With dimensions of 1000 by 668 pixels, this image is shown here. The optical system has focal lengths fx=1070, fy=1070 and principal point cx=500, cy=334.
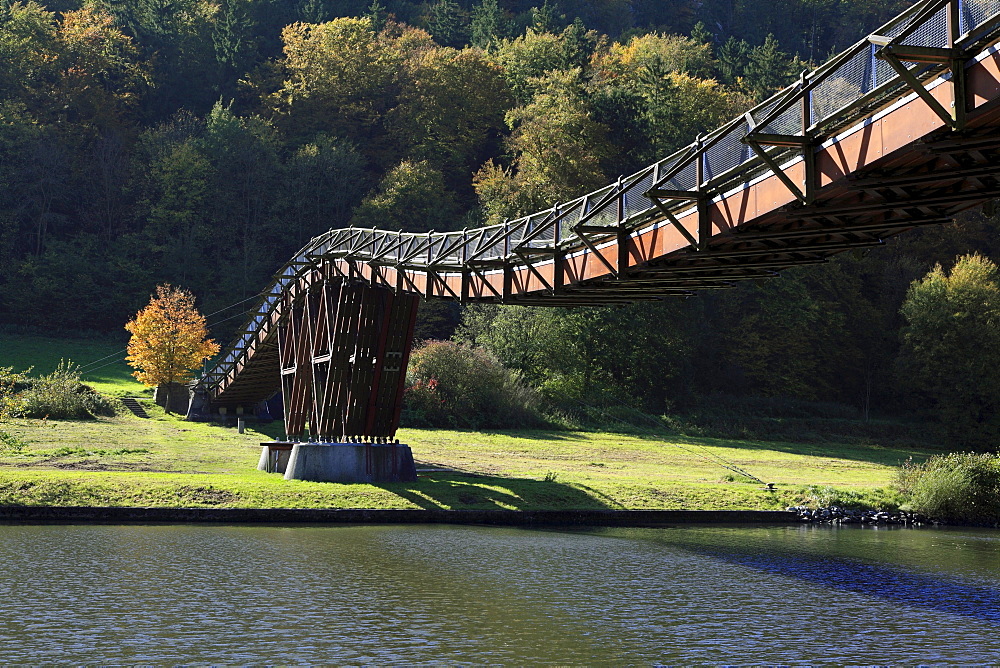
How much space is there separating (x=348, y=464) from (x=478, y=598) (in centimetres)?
1832

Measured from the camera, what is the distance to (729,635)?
19641mm

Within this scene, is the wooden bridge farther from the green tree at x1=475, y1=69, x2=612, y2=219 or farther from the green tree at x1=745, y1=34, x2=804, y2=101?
the green tree at x1=745, y1=34, x2=804, y2=101

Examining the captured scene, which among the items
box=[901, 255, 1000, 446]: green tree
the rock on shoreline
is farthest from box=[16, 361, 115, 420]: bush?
box=[901, 255, 1000, 446]: green tree

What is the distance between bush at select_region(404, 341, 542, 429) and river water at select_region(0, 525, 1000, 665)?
31179 millimetres

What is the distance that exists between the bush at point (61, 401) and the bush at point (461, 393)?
726 inches

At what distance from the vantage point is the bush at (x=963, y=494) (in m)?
40.0

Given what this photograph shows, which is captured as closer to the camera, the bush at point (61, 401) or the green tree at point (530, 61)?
the bush at point (61, 401)

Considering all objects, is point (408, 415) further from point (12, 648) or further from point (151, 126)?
A: point (151, 126)

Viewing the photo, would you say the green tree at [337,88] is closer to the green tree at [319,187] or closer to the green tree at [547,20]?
the green tree at [319,187]

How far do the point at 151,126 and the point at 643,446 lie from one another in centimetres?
6631

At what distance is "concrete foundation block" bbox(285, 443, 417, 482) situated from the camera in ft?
131

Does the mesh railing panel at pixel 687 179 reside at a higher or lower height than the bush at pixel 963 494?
higher

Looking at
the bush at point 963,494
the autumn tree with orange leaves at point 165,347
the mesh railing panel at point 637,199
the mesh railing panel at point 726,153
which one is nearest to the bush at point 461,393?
the autumn tree with orange leaves at point 165,347

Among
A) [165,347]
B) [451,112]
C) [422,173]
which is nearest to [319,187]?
[422,173]
